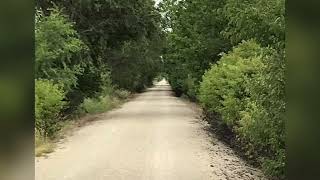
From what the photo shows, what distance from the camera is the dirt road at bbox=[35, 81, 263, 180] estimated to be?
9305 millimetres

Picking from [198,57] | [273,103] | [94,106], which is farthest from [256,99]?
[94,106]

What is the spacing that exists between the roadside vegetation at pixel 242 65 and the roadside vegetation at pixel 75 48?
2.21m

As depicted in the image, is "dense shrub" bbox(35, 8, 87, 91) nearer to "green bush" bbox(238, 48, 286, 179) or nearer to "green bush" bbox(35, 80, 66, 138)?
"green bush" bbox(35, 80, 66, 138)

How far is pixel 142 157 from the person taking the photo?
11.4 m

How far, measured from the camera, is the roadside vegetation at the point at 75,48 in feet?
42.9

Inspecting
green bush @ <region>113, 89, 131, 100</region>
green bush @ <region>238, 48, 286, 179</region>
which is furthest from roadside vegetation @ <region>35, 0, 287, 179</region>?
green bush @ <region>113, 89, 131, 100</region>

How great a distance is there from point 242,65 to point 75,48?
251 inches

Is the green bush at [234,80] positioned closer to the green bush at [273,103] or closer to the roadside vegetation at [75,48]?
the green bush at [273,103]

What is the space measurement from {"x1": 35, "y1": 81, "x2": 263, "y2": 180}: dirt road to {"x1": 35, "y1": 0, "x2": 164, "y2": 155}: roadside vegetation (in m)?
1.00

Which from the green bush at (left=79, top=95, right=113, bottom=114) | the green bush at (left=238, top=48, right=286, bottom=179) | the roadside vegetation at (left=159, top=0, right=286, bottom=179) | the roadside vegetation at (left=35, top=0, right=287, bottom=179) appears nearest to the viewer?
the green bush at (left=238, top=48, right=286, bottom=179)

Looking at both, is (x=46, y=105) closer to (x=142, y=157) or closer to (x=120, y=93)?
(x=142, y=157)

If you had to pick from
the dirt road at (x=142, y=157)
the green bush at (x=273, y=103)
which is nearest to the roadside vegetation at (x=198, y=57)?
the green bush at (x=273, y=103)

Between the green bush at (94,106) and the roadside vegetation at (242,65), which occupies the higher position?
the roadside vegetation at (242,65)
